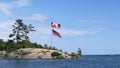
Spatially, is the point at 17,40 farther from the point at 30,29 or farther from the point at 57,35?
the point at 57,35

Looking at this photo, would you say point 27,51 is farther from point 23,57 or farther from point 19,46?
point 19,46

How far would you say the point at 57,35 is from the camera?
5469 cm

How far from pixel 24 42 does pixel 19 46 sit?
4.04 metres

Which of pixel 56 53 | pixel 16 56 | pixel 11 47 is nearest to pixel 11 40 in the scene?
pixel 11 47

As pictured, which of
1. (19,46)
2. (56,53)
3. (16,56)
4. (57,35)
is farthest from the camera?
(19,46)

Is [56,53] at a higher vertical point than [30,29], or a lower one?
lower

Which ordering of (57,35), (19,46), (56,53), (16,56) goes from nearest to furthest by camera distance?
(57,35) < (56,53) < (16,56) < (19,46)

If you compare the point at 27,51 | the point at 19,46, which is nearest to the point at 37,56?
the point at 27,51

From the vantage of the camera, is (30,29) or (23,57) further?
(30,29)

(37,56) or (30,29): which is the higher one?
(30,29)

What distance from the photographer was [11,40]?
192m

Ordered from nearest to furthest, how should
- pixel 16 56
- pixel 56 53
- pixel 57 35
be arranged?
pixel 57 35, pixel 56 53, pixel 16 56

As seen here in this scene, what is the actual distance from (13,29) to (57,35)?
135909 millimetres

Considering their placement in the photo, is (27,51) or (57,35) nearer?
(57,35)
